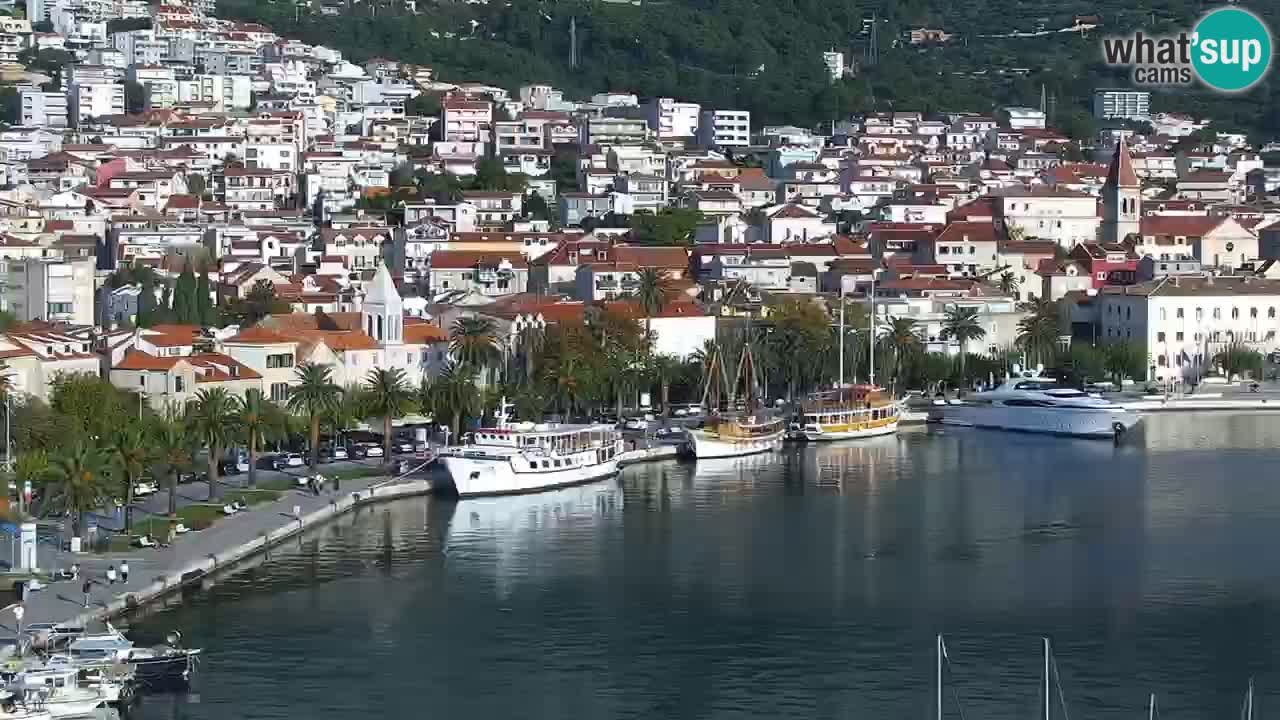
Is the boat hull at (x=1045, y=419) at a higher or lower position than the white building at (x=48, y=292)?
lower

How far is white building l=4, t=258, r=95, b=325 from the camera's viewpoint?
42.4 meters

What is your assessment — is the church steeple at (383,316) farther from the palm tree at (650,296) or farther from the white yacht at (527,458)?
the white yacht at (527,458)

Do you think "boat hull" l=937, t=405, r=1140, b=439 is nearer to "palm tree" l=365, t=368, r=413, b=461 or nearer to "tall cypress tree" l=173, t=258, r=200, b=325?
"palm tree" l=365, t=368, r=413, b=461

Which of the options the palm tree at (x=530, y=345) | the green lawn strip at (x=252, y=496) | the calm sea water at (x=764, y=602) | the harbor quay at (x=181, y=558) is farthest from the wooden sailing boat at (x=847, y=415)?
the green lawn strip at (x=252, y=496)

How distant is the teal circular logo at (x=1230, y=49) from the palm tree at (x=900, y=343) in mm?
23092

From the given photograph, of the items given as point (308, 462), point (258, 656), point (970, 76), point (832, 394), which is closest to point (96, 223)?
point (832, 394)

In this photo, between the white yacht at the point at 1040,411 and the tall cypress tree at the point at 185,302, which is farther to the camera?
the tall cypress tree at the point at 185,302

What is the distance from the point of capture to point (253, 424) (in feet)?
100

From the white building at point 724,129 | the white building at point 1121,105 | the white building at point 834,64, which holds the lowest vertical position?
the white building at point 724,129

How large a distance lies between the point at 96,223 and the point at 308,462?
21180mm

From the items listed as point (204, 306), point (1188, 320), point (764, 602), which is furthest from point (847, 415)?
point (764, 602)

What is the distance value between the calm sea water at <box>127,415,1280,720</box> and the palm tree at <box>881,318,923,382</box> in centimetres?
842

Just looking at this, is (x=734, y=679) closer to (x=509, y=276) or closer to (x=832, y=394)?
(x=832, y=394)

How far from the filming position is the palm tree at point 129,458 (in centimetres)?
2659
